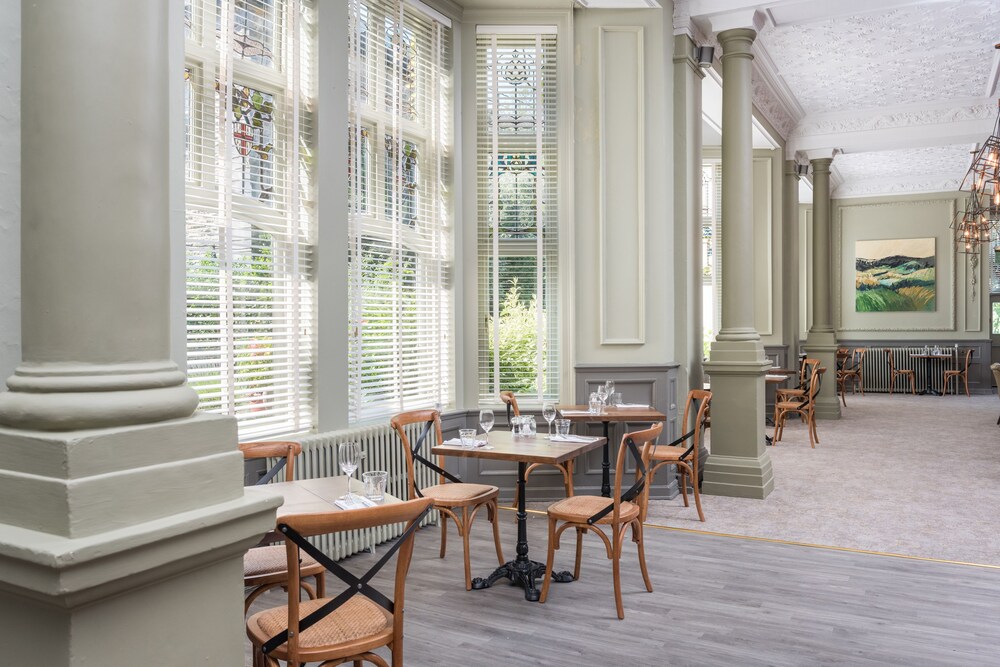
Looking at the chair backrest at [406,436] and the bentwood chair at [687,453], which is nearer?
the chair backrest at [406,436]

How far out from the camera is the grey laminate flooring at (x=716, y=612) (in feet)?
9.96

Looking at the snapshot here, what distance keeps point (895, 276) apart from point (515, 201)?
444 inches

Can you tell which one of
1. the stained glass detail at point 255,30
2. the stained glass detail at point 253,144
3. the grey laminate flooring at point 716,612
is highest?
the stained glass detail at point 255,30

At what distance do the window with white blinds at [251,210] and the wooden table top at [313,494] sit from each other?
0.83 meters

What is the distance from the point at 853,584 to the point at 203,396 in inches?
133

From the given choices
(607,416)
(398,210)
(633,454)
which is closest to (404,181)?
(398,210)

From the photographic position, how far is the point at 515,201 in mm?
5809

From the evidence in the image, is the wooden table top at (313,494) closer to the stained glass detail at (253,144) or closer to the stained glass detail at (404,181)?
the stained glass detail at (253,144)

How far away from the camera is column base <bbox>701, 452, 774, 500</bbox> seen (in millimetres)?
5820

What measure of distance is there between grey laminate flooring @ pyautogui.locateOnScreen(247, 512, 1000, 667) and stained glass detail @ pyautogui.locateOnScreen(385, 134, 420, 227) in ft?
7.23

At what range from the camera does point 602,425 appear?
5645mm

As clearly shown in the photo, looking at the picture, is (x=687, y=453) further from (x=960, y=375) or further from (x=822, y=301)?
(x=960, y=375)

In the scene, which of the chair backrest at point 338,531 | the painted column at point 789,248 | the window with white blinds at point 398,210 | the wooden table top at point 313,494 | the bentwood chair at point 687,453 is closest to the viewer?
the chair backrest at point 338,531

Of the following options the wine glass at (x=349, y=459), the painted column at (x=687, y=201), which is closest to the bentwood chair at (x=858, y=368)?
the painted column at (x=687, y=201)
